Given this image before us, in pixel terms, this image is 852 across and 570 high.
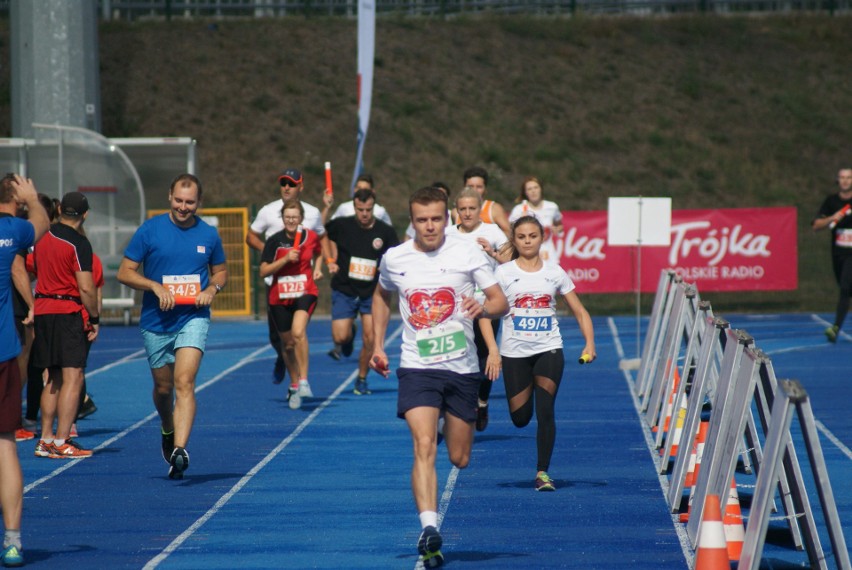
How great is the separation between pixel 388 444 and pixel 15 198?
4.80 metres

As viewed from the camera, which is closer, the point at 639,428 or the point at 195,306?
the point at 195,306

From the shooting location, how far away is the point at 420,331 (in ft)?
25.7

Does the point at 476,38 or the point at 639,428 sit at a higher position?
the point at 476,38

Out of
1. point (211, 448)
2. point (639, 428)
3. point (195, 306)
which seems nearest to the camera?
point (195, 306)

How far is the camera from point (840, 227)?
2019 cm

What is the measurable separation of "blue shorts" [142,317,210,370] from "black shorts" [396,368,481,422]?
264 cm

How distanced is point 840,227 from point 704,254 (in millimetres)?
6274

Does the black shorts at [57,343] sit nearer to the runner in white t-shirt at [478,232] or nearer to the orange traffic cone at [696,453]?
the runner in white t-shirt at [478,232]

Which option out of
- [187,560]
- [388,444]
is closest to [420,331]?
[187,560]

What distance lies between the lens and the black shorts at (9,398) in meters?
7.45

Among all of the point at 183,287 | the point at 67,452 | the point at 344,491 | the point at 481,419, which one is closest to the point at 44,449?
the point at 67,452

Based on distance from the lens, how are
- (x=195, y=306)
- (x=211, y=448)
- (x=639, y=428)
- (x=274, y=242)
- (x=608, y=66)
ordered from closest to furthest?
(x=195, y=306) < (x=211, y=448) < (x=639, y=428) < (x=274, y=242) < (x=608, y=66)

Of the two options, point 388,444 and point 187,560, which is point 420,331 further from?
point 388,444

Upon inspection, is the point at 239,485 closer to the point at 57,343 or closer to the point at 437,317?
the point at 57,343
